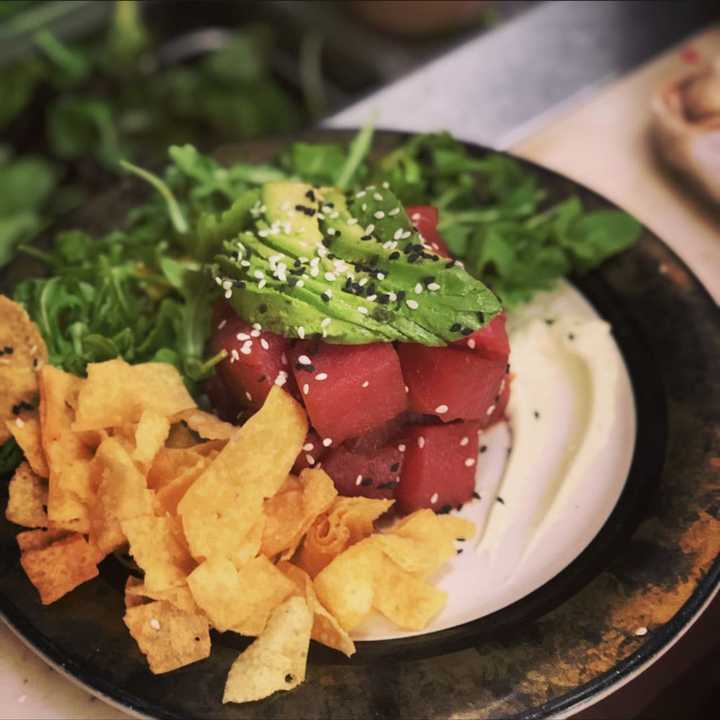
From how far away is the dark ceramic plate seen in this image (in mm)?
1307

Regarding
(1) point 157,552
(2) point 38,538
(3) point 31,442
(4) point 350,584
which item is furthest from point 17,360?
(4) point 350,584

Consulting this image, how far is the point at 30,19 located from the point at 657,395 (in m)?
2.16

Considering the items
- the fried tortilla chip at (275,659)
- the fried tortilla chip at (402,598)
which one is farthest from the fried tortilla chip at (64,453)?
the fried tortilla chip at (402,598)

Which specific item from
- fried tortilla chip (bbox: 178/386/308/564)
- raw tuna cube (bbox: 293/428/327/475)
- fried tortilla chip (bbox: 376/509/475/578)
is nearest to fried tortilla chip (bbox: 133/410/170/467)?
fried tortilla chip (bbox: 178/386/308/564)

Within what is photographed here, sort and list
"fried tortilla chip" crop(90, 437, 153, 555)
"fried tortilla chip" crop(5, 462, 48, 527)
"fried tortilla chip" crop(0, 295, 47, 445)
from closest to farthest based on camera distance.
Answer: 1. "fried tortilla chip" crop(90, 437, 153, 555)
2. "fried tortilla chip" crop(5, 462, 48, 527)
3. "fried tortilla chip" crop(0, 295, 47, 445)

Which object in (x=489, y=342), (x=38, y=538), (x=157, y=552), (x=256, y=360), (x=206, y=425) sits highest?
(x=489, y=342)

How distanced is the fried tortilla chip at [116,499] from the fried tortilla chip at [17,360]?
0.83 ft

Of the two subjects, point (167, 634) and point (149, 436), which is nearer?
point (167, 634)

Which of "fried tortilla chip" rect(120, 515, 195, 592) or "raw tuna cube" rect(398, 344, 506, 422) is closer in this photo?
"fried tortilla chip" rect(120, 515, 195, 592)

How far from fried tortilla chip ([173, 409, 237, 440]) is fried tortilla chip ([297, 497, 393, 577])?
205 mm

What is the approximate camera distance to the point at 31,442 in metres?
1.55

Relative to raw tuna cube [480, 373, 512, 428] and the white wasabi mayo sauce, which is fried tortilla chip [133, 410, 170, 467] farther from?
raw tuna cube [480, 373, 512, 428]

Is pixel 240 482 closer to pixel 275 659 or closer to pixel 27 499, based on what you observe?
pixel 275 659

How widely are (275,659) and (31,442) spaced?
551 millimetres
